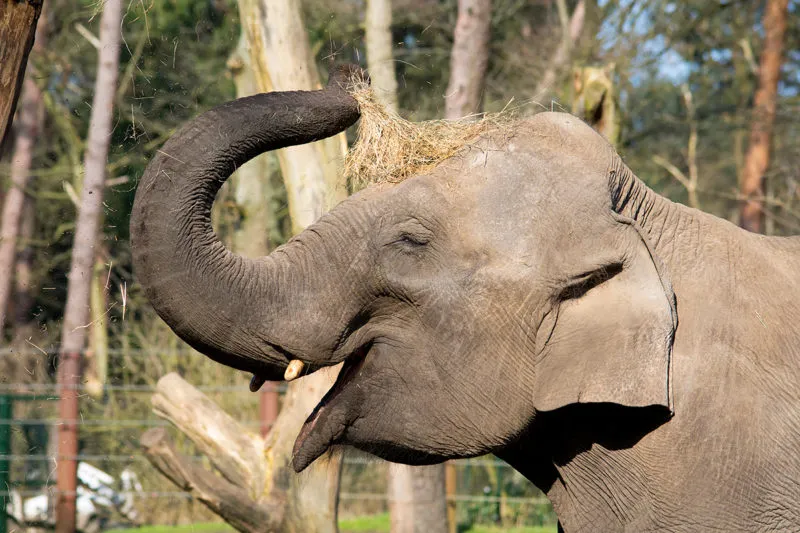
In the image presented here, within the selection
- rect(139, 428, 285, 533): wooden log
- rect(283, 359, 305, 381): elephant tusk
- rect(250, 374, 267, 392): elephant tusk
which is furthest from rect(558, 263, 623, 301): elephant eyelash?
rect(139, 428, 285, 533): wooden log

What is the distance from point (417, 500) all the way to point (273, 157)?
6957mm

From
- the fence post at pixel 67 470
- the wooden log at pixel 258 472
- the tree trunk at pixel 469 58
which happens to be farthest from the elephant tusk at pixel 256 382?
the fence post at pixel 67 470

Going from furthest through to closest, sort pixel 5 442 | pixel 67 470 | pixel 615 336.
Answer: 1. pixel 67 470
2. pixel 5 442
3. pixel 615 336

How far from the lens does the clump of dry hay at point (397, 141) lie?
2984 millimetres

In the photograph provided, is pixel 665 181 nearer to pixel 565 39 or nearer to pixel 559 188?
pixel 565 39

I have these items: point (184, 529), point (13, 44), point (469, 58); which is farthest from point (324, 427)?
point (184, 529)

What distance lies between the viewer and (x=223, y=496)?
6137mm

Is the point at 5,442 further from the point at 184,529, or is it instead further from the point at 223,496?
the point at 184,529

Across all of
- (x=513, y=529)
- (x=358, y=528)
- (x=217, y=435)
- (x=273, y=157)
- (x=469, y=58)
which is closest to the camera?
(x=217, y=435)

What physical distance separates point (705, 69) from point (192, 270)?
1934cm

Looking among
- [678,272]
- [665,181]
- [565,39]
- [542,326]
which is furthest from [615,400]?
[665,181]

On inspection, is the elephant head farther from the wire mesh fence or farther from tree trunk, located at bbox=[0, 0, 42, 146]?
the wire mesh fence

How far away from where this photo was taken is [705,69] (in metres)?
20.3

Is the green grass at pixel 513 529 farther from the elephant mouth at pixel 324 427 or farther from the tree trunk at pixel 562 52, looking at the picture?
the elephant mouth at pixel 324 427
